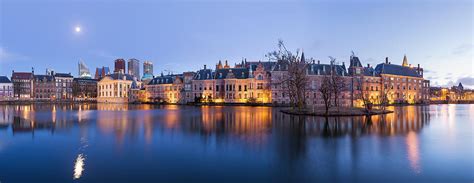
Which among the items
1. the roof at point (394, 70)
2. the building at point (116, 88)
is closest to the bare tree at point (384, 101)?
the roof at point (394, 70)

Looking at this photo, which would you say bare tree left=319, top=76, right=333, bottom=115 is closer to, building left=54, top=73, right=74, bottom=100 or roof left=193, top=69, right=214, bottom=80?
roof left=193, top=69, right=214, bottom=80

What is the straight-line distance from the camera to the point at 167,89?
325 ft

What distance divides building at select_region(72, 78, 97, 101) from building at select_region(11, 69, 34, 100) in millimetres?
16970

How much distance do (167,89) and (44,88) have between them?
72238mm

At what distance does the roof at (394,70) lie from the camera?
87.2m

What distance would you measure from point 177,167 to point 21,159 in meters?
8.01

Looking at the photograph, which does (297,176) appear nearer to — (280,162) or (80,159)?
(280,162)

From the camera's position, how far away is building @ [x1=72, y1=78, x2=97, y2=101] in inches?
5443

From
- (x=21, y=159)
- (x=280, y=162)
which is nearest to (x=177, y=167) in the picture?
(x=280, y=162)

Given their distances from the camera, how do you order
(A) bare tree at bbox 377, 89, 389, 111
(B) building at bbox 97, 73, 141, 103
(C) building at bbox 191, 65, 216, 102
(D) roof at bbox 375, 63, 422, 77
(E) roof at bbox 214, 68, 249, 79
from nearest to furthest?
1. (A) bare tree at bbox 377, 89, 389, 111
2. (E) roof at bbox 214, 68, 249, 79
3. (C) building at bbox 191, 65, 216, 102
4. (D) roof at bbox 375, 63, 422, 77
5. (B) building at bbox 97, 73, 141, 103

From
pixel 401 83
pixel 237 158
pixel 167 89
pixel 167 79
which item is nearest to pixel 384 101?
pixel 237 158

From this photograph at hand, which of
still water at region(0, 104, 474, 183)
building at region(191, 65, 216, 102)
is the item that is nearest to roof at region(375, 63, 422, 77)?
building at region(191, 65, 216, 102)

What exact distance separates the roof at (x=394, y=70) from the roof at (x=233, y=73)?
40.9 m

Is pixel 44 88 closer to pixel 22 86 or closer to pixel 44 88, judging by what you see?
pixel 44 88
